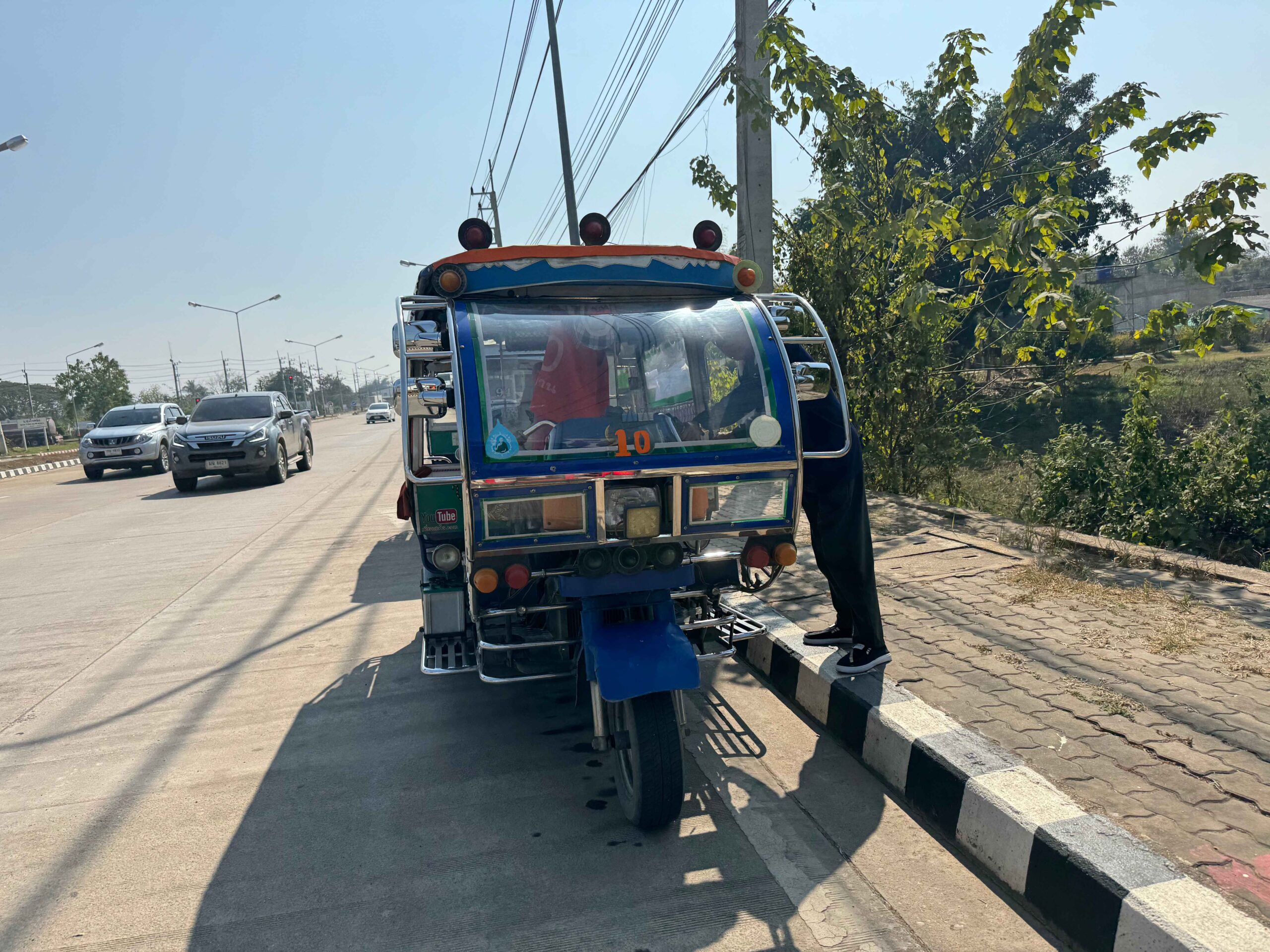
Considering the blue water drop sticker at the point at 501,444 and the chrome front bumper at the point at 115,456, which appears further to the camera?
the chrome front bumper at the point at 115,456

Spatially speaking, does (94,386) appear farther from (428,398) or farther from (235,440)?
(428,398)

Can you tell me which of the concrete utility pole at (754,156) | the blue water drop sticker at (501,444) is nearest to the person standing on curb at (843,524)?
the blue water drop sticker at (501,444)

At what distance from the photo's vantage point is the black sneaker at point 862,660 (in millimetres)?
4094

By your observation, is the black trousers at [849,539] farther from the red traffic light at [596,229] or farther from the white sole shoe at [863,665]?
the red traffic light at [596,229]

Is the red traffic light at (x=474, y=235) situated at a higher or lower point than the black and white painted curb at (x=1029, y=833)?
higher

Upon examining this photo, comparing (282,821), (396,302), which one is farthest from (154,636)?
(396,302)

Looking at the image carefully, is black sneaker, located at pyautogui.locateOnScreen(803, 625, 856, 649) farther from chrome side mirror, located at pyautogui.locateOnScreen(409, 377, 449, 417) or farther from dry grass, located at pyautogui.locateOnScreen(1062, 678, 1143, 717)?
chrome side mirror, located at pyautogui.locateOnScreen(409, 377, 449, 417)

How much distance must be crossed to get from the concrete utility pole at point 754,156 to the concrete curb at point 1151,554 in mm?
3075

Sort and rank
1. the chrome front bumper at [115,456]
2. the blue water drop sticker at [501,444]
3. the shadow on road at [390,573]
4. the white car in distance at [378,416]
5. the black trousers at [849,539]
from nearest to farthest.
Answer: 1. the blue water drop sticker at [501,444]
2. the black trousers at [849,539]
3. the shadow on road at [390,573]
4. the chrome front bumper at [115,456]
5. the white car in distance at [378,416]

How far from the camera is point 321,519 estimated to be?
36.7 feet

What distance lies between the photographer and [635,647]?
3.30m

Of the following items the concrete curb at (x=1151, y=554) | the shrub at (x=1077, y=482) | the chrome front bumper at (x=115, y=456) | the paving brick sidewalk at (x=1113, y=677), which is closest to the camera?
the paving brick sidewalk at (x=1113, y=677)

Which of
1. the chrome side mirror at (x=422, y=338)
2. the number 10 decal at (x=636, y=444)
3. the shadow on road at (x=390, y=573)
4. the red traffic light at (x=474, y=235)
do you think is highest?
the red traffic light at (x=474, y=235)

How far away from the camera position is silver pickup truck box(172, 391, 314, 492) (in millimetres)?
14484
